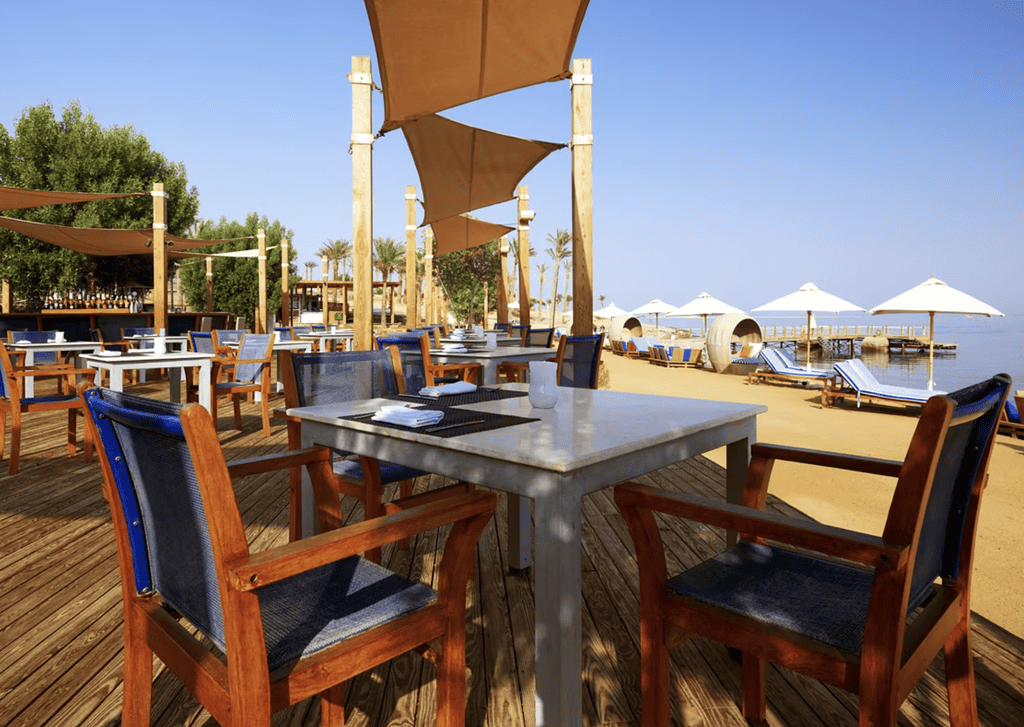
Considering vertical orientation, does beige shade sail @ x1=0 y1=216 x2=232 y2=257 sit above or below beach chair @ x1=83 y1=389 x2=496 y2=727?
above

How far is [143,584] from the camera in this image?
1.11m

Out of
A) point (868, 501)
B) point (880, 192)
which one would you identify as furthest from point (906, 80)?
point (868, 501)

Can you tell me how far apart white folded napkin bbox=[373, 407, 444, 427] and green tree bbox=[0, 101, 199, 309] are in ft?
65.0

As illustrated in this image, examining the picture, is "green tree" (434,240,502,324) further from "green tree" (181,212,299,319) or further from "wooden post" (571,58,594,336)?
"wooden post" (571,58,594,336)

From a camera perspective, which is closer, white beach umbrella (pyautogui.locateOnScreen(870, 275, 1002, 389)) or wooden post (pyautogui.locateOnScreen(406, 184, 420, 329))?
wooden post (pyautogui.locateOnScreen(406, 184, 420, 329))

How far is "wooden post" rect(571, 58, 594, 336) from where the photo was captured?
4.55m

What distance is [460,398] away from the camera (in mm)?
2018

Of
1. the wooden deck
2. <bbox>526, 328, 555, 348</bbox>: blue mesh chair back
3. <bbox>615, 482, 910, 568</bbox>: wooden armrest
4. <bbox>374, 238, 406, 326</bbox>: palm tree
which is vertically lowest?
the wooden deck

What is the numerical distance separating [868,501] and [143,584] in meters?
4.37

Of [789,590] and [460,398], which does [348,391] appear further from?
[789,590]

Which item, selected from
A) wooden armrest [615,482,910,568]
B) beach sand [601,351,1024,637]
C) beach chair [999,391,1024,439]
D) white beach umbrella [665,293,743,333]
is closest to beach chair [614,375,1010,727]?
wooden armrest [615,482,910,568]

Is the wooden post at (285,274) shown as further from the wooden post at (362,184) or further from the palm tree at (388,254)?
the palm tree at (388,254)

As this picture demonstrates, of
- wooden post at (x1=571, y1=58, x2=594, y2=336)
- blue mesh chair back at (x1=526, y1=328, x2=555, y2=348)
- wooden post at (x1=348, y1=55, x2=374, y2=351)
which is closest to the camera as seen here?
wooden post at (x1=348, y1=55, x2=374, y2=351)

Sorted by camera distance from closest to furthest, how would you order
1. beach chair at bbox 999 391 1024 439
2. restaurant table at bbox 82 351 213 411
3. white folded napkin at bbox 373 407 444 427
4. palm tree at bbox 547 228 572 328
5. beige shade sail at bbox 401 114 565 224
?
white folded napkin at bbox 373 407 444 427 → restaurant table at bbox 82 351 213 411 → beige shade sail at bbox 401 114 565 224 → beach chair at bbox 999 391 1024 439 → palm tree at bbox 547 228 572 328
